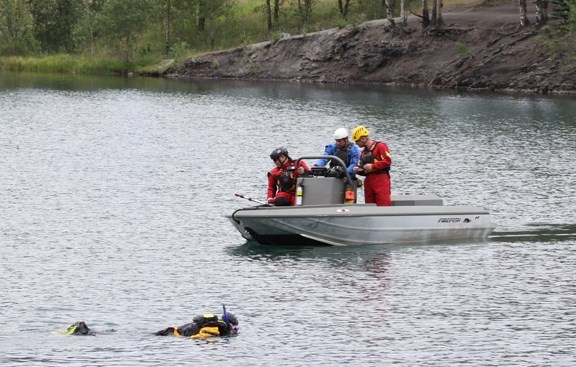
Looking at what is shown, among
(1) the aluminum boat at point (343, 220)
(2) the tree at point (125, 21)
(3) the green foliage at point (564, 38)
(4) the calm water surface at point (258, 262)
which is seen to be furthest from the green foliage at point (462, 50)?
(1) the aluminum boat at point (343, 220)

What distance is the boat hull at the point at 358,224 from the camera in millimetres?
27641

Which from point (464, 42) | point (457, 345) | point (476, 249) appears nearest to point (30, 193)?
point (476, 249)

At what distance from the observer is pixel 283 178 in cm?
2812

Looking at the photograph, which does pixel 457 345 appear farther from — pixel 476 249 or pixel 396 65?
pixel 396 65

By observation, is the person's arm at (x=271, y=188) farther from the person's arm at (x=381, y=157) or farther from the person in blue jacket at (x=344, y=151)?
the person's arm at (x=381, y=157)

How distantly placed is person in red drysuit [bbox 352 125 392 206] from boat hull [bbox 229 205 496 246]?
19.2 inches

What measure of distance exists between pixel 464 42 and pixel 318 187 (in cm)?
5907

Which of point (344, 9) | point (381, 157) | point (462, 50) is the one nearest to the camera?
point (381, 157)

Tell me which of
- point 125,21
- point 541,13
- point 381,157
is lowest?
point 381,157

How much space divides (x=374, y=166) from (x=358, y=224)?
1.43m

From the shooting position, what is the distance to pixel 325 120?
63.6 metres

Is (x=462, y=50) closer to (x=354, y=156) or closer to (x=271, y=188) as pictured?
(x=354, y=156)

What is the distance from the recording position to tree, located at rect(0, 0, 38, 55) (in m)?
112

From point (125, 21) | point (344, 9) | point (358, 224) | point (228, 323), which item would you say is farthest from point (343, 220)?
point (125, 21)
